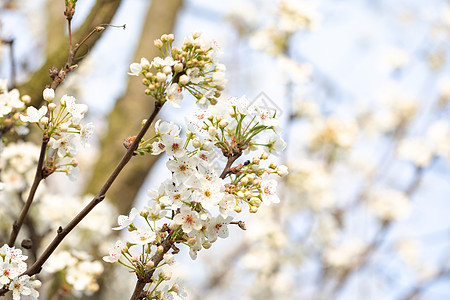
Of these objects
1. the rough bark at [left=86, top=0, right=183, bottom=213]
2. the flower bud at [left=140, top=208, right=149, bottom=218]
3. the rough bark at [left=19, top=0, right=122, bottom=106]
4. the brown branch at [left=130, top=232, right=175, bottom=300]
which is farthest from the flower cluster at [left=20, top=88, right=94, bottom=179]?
the rough bark at [left=86, top=0, right=183, bottom=213]

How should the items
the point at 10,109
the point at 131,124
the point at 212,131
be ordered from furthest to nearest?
the point at 131,124, the point at 10,109, the point at 212,131

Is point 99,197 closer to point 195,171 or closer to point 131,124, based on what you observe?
point 195,171

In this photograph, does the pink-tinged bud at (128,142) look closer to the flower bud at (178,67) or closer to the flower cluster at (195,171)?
the flower cluster at (195,171)

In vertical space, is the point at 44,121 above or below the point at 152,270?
above

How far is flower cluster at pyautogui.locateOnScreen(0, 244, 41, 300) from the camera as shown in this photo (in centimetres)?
117

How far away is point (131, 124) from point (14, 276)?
3039 millimetres

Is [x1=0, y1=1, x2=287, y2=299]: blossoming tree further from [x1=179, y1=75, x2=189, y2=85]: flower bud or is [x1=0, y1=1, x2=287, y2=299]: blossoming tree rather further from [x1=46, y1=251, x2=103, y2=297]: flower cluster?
[x1=46, y1=251, x2=103, y2=297]: flower cluster

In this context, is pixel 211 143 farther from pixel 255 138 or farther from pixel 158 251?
pixel 158 251

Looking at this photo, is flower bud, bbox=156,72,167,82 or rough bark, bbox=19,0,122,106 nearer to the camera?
flower bud, bbox=156,72,167,82

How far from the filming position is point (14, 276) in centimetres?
117

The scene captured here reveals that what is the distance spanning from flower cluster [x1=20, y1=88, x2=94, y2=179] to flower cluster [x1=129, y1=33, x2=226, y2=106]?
0.24m

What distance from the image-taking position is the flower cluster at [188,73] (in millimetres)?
1121

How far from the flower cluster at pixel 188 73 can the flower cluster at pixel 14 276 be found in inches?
23.0

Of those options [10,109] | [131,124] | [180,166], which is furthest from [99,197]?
[131,124]
